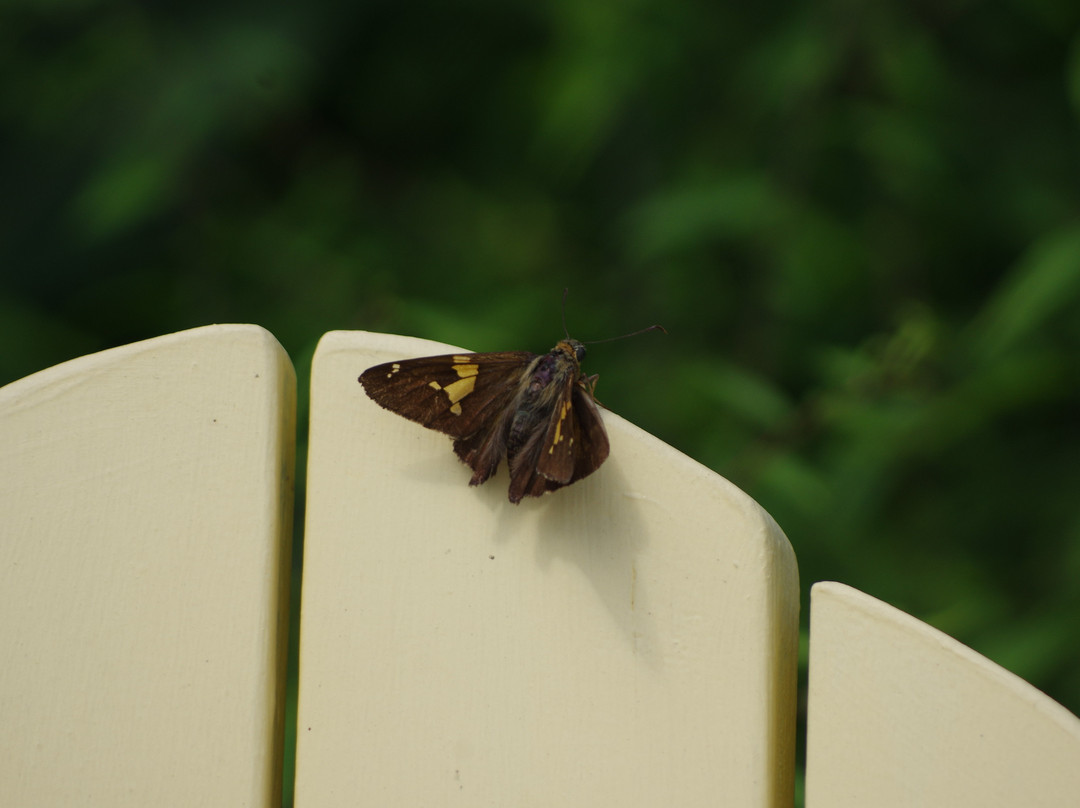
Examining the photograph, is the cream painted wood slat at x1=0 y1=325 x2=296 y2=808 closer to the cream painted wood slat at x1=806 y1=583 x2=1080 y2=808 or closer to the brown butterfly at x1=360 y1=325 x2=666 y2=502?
the brown butterfly at x1=360 y1=325 x2=666 y2=502

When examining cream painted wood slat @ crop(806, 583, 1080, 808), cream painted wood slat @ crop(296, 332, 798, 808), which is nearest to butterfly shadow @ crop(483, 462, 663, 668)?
cream painted wood slat @ crop(296, 332, 798, 808)

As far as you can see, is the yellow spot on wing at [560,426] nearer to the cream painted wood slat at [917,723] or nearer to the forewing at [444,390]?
Answer: the forewing at [444,390]

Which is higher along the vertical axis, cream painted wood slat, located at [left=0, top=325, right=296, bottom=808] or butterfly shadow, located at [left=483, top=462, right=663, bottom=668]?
butterfly shadow, located at [left=483, top=462, right=663, bottom=668]

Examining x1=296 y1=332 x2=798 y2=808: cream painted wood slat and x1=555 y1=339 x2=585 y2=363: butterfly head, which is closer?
x1=296 y1=332 x2=798 y2=808: cream painted wood slat

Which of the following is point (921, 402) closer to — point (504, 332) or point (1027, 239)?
point (1027, 239)

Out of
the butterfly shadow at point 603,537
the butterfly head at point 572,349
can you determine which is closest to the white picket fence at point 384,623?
the butterfly shadow at point 603,537

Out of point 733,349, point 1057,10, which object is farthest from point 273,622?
point 1057,10

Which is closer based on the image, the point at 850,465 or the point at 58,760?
the point at 58,760

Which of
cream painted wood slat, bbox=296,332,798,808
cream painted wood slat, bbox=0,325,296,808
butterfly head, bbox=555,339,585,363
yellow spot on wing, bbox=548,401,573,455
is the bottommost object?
cream painted wood slat, bbox=0,325,296,808
